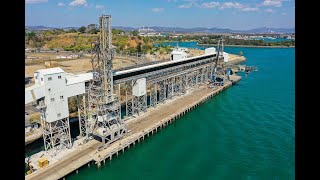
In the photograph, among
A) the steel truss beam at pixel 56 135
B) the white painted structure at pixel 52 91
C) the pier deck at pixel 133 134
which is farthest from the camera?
the steel truss beam at pixel 56 135

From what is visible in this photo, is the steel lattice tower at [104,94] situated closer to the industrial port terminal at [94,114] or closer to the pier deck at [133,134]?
the industrial port terminal at [94,114]

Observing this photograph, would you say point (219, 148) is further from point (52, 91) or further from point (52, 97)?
point (52, 91)

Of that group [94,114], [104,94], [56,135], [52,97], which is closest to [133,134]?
[94,114]

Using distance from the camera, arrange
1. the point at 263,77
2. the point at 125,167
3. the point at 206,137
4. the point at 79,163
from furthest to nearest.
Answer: the point at 263,77
the point at 206,137
the point at 125,167
the point at 79,163

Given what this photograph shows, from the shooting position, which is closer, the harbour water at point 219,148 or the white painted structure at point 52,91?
the white painted structure at point 52,91

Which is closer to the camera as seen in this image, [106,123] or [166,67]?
[106,123]

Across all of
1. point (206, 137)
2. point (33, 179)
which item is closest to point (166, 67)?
point (206, 137)

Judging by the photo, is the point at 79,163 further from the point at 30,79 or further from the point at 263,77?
the point at 263,77

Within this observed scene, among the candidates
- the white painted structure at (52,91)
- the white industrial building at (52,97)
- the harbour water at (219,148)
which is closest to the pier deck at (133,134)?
the harbour water at (219,148)
